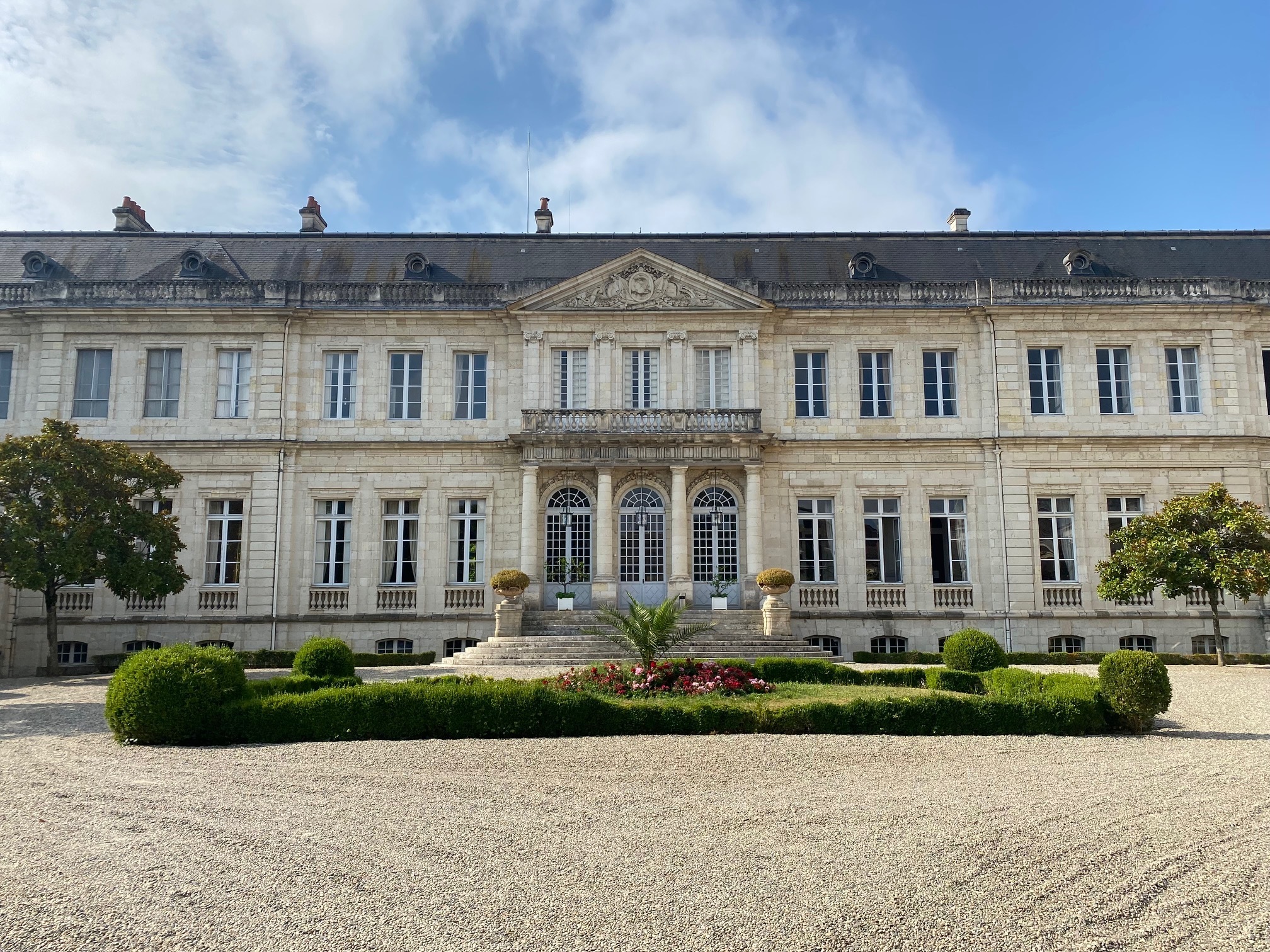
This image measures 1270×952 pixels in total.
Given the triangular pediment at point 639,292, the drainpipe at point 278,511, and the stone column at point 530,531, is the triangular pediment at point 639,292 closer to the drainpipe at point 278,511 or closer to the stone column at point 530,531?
the stone column at point 530,531

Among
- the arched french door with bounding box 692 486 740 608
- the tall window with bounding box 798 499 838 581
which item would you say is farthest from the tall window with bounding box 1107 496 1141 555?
the arched french door with bounding box 692 486 740 608

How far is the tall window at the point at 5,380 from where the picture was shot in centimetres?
2611

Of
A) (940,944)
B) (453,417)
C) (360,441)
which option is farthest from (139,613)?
(940,944)

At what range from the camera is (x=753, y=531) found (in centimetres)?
2470

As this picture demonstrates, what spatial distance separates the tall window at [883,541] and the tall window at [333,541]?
14264 millimetres

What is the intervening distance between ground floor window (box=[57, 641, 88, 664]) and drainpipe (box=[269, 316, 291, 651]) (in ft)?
15.6

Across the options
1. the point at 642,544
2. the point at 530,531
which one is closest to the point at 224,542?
the point at 530,531

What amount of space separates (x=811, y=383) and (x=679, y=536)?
19.6 feet

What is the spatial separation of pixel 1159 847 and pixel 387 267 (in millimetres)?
25527

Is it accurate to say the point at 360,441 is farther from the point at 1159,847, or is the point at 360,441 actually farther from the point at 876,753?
the point at 1159,847

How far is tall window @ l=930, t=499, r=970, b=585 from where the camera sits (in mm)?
25656

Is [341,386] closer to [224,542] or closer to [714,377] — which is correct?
[224,542]

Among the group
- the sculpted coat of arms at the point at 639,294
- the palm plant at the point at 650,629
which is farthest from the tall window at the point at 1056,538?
the palm plant at the point at 650,629

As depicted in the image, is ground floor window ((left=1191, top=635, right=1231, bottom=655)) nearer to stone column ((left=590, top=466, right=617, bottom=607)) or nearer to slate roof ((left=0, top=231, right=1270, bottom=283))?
slate roof ((left=0, top=231, right=1270, bottom=283))
